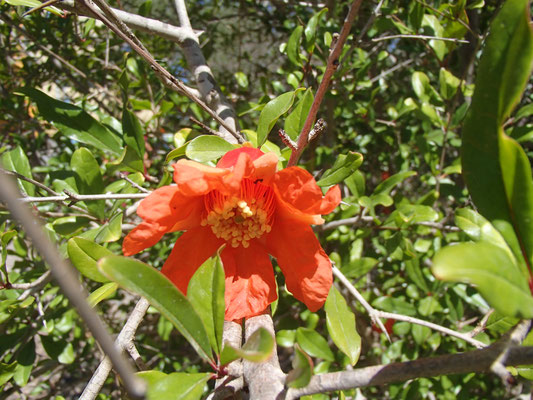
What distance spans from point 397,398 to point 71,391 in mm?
2132

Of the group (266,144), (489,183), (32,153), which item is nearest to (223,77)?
(32,153)

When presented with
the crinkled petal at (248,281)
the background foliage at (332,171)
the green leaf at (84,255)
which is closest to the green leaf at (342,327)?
the background foliage at (332,171)

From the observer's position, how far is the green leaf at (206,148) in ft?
2.92

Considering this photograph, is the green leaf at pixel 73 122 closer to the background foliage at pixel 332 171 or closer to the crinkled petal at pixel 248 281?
the background foliage at pixel 332 171

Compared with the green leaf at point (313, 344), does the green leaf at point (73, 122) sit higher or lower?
higher

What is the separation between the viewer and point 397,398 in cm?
152

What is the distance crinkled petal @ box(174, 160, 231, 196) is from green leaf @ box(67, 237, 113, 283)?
0.23 meters

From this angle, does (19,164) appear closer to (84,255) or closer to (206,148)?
(84,255)

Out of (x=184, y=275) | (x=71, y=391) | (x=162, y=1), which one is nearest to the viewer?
(x=184, y=275)

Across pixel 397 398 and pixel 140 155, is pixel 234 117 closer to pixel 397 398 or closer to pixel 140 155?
pixel 140 155

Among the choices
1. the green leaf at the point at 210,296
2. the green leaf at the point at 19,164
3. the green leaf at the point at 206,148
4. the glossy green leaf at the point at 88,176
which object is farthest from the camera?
the green leaf at the point at 19,164

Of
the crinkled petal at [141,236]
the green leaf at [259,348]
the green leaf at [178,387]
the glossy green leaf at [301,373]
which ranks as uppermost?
the green leaf at [259,348]

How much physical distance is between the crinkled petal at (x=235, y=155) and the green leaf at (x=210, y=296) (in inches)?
10.0

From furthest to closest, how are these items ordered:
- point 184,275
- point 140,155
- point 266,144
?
1. point 140,155
2. point 266,144
3. point 184,275
